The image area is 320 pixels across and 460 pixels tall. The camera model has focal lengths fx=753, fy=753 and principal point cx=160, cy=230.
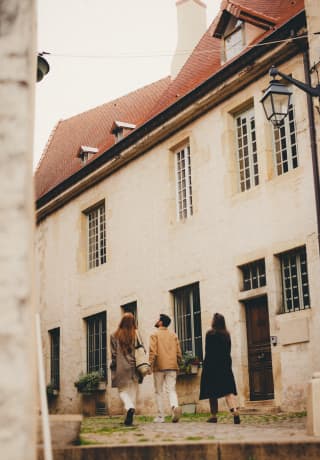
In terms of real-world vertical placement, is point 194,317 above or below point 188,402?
above

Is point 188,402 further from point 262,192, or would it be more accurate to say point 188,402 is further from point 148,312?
point 262,192

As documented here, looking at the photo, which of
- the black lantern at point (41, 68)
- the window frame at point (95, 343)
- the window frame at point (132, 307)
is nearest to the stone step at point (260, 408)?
the window frame at point (132, 307)

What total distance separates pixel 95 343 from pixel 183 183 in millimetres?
4929

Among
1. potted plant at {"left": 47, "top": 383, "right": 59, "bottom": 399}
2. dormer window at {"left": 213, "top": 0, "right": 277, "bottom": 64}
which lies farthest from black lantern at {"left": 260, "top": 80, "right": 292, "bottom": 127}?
potted plant at {"left": 47, "top": 383, "right": 59, "bottom": 399}

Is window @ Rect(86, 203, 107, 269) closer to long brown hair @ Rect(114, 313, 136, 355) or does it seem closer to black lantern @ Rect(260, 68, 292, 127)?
long brown hair @ Rect(114, 313, 136, 355)

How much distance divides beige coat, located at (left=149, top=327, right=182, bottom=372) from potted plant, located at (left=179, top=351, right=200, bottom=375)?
2828 mm

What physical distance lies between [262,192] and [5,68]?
11617 mm

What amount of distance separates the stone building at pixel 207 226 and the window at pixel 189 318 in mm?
29

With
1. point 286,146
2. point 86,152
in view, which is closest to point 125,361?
point 286,146

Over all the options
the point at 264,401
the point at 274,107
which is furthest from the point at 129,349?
the point at 274,107

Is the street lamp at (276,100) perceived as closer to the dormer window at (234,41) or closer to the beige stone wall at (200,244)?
the beige stone wall at (200,244)

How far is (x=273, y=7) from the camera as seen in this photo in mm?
15164

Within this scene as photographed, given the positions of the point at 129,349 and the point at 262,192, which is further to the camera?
the point at 262,192

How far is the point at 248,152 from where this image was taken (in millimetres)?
13859
